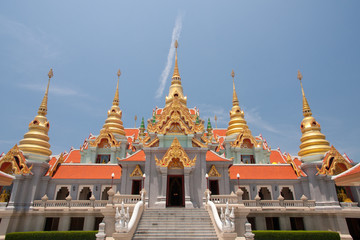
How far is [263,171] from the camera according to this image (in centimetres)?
2708

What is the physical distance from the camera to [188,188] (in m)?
20.0

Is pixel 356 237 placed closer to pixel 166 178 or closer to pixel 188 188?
pixel 188 188

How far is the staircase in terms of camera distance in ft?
45.8

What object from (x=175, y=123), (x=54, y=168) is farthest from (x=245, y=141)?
(x=54, y=168)

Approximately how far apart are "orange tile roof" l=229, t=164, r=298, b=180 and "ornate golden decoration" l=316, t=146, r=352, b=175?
118 inches

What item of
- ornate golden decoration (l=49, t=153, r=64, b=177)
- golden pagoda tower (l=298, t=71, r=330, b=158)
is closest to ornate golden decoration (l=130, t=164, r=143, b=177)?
ornate golden decoration (l=49, t=153, r=64, b=177)

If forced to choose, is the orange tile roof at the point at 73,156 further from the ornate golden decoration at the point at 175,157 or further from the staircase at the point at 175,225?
the staircase at the point at 175,225

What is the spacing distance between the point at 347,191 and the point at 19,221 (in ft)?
101

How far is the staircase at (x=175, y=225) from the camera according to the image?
1395 cm

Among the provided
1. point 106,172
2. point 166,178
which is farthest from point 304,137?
point 106,172

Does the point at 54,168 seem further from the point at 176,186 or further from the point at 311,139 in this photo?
the point at 311,139

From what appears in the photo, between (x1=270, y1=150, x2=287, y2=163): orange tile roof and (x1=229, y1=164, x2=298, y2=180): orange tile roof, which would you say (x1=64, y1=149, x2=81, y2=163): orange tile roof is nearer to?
(x1=229, y1=164, x2=298, y2=180): orange tile roof

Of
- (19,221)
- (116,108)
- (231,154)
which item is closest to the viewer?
(19,221)

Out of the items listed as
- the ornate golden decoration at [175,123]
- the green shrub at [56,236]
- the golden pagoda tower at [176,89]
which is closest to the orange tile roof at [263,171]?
the ornate golden decoration at [175,123]
